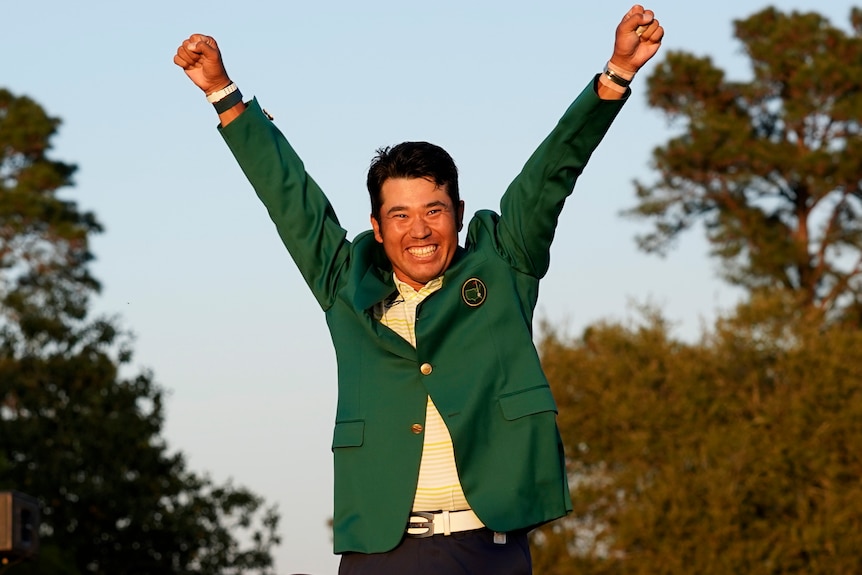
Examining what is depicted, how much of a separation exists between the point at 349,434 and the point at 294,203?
692mm

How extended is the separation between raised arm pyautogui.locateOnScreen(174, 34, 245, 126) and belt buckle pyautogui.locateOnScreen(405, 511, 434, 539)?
4.06ft

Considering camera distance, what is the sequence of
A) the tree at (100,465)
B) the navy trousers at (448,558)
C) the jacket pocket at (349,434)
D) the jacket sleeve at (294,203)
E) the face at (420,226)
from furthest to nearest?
1. the tree at (100,465)
2. the jacket sleeve at (294,203)
3. the face at (420,226)
4. the jacket pocket at (349,434)
5. the navy trousers at (448,558)

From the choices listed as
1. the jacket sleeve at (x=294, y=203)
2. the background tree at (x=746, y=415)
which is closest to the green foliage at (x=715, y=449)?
the background tree at (x=746, y=415)

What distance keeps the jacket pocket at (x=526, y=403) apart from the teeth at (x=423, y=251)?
0.44m

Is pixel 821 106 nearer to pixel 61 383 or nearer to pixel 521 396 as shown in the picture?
pixel 61 383

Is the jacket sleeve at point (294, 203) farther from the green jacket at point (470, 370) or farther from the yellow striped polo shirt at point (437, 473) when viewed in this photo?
the yellow striped polo shirt at point (437, 473)

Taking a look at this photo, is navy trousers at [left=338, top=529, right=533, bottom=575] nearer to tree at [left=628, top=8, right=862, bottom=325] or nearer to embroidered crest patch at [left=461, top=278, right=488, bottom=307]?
embroidered crest patch at [left=461, top=278, right=488, bottom=307]

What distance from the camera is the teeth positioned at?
446 centimetres

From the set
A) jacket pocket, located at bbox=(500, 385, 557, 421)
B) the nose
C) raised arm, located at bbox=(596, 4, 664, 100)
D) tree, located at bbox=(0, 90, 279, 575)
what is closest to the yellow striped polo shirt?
jacket pocket, located at bbox=(500, 385, 557, 421)

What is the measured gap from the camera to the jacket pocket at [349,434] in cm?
435

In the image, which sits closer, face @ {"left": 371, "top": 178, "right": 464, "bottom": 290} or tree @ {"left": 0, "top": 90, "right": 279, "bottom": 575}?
face @ {"left": 371, "top": 178, "right": 464, "bottom": 290}

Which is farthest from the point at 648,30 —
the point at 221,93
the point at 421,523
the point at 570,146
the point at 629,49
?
the point at 421,523

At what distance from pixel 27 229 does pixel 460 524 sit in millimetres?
31051

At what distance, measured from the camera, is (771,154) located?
34438 mm
